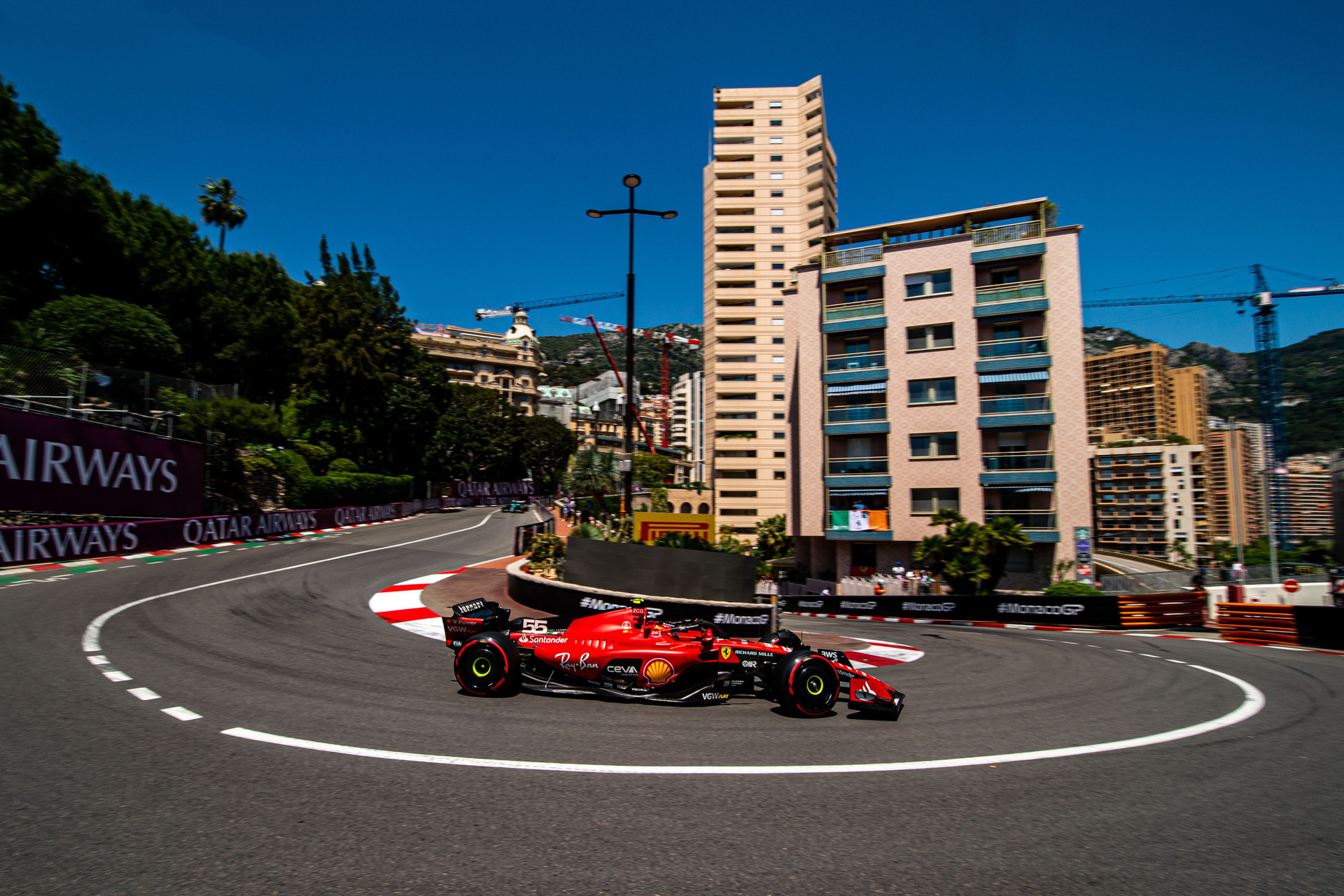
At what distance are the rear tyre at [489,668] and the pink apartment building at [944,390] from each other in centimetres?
3175

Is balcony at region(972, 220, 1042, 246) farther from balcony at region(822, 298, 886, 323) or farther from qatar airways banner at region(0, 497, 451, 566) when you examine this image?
qatar airways banner at region(0, 497, 451, 566)

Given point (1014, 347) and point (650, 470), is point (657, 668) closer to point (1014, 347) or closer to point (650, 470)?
point (1014, 347)

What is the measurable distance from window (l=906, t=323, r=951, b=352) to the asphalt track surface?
29.3m

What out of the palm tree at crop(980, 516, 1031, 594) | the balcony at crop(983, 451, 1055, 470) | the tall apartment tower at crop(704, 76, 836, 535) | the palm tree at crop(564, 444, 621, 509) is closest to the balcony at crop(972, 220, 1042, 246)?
the balcony at crop(983, 451, 1055, 470)

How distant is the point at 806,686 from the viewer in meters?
7.38

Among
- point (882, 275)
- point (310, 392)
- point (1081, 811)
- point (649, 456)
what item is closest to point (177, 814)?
point (1081, 811)

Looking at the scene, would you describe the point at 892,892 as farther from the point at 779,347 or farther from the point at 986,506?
the point at 779,347

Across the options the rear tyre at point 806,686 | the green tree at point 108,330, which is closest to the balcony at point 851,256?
the rear tyre at point 806,686

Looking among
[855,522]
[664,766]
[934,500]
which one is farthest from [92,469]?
[934,500]

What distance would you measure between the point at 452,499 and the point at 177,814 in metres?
73.5

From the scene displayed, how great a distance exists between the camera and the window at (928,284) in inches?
1447

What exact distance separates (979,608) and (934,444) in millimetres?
15378

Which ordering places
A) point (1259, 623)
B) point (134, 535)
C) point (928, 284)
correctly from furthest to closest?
point (928, 284) → point (134, 535) → point (1259, 623)

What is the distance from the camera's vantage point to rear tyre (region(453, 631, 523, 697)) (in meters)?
7.51
